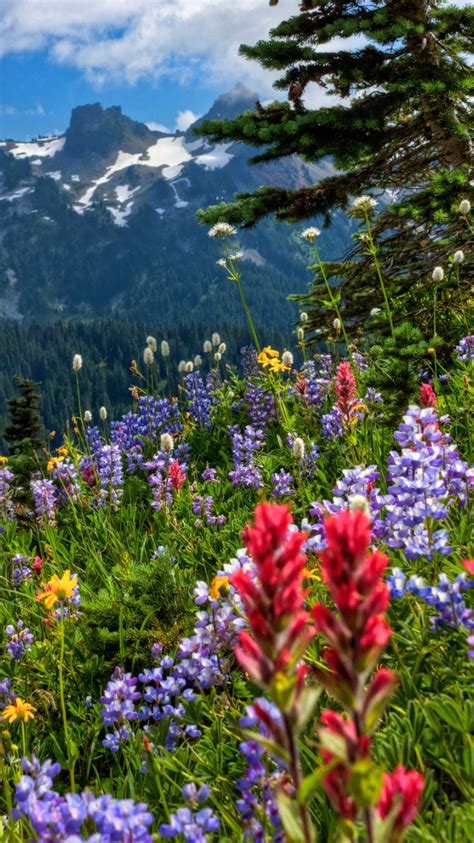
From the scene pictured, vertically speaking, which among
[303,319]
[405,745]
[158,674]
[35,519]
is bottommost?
[405,745]

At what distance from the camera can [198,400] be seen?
8180 mm

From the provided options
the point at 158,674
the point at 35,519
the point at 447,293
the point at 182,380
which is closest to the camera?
the point at 158,674

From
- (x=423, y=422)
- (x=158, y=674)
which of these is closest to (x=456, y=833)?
(x=158, y=674)

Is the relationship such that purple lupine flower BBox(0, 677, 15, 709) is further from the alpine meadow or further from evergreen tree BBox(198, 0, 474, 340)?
evergreen tree BBox(198, 0, 474, 340)

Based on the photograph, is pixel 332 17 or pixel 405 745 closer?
pixel 405 745

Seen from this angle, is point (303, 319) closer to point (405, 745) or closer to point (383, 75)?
point (383, 75)

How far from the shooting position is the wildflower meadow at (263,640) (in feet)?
2.85

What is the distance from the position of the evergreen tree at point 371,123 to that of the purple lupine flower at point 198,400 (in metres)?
1.92

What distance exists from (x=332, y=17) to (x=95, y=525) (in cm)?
717

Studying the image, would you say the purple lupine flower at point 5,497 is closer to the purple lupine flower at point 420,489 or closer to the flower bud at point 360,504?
the purple lupine flower at point 420,489

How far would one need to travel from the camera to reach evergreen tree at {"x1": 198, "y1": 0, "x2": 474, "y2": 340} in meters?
7.64

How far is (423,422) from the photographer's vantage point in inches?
105

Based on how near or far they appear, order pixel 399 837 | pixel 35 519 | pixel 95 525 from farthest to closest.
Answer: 1. pixel 35 519
2. pixel 95 525
3. pixel 399 837

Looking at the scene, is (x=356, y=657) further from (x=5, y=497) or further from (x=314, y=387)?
(x=5, y=497)
